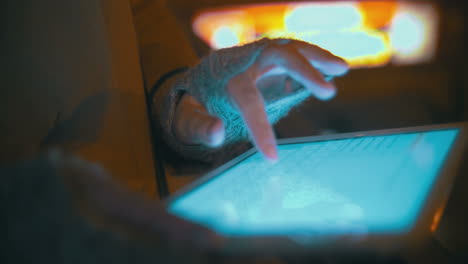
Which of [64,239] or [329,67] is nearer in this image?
[64,239]

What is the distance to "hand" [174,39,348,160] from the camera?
26 centimetres

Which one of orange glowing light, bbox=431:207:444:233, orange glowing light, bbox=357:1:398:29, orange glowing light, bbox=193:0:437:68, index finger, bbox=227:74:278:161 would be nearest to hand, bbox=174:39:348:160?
index finger, bbox=227:74:278:161

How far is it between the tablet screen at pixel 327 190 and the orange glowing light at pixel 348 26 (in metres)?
1.29

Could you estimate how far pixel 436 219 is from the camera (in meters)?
0.18

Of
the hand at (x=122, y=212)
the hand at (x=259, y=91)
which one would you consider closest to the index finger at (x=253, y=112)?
the hand at (x=259, y=91)

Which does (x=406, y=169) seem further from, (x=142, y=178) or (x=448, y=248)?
(x=142, y=178)

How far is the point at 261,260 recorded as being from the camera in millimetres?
170

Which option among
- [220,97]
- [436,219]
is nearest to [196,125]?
[220,97]

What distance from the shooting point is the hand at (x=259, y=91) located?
0.84ft

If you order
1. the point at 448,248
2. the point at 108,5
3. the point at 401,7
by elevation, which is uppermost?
the point at 401,7

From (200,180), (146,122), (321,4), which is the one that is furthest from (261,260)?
(321,4)

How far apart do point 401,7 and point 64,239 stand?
5.80ft

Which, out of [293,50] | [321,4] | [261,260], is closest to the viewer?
[261,260]

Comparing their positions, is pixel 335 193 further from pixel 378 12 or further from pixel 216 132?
pixel 378 12
